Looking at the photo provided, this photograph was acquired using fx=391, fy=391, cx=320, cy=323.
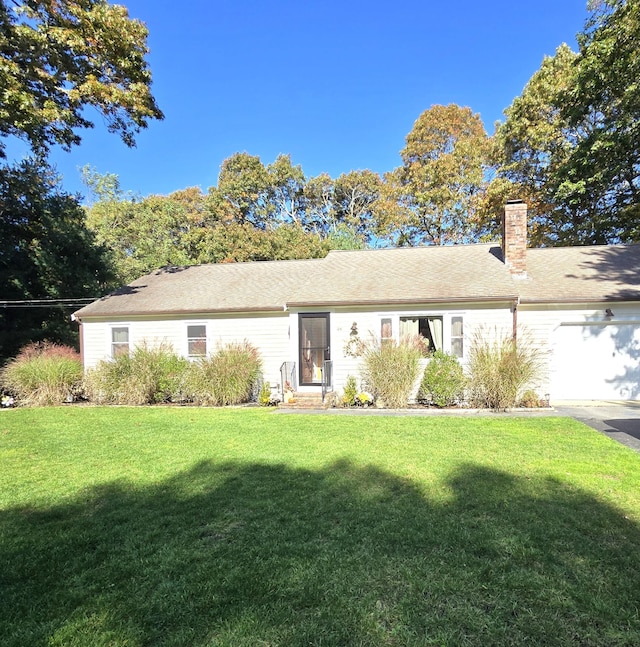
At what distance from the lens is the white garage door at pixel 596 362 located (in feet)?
33.1

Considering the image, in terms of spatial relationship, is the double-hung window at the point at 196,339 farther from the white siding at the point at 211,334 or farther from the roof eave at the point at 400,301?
the roof eave at the point at 400,301

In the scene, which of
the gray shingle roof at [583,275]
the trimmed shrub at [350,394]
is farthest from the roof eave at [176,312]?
the gray shingle roof at [583,275]

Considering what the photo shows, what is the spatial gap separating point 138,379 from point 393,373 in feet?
23.0

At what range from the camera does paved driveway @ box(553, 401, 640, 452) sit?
6.41m

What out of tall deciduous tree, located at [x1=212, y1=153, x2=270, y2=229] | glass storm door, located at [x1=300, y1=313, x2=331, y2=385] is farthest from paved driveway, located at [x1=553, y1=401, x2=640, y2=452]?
tall deciduous tree, located at [x1=212, y1=153, x2=270, y2=229]

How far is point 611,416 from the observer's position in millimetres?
8031

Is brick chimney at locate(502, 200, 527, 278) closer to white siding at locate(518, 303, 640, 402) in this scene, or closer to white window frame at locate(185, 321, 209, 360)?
white siding at locate(518, 303, 640, 402)

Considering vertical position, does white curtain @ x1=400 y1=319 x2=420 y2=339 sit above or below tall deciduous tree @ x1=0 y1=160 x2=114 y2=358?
below

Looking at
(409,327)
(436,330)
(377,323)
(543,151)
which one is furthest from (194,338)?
(543,151)

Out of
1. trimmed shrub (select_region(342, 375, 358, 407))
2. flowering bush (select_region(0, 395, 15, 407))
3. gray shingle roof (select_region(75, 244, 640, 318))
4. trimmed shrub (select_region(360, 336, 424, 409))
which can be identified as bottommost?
flowering bush (select_region(0, 395, 15, 407))

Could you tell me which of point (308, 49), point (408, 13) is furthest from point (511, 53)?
point (308, 49)

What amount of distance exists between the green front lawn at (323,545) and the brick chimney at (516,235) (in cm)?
662

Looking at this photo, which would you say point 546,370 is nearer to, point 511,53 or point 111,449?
point 111,449

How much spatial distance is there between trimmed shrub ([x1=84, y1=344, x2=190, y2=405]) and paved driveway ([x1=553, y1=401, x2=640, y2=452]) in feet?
31.6
